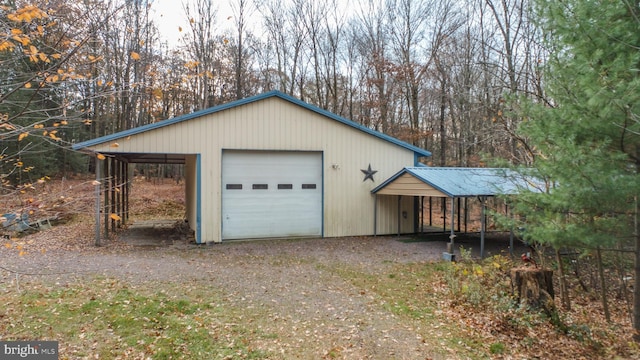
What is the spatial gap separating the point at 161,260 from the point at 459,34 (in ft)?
58.5

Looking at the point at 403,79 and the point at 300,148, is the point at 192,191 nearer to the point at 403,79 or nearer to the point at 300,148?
the point at 300,148

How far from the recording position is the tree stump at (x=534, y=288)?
5.27m

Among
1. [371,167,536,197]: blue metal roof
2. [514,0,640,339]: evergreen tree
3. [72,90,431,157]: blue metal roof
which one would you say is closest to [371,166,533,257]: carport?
[371,167,536,197]: blue metal roof

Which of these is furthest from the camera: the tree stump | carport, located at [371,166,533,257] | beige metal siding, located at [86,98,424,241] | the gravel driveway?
beige metal siding, located at [86,98,424,241]

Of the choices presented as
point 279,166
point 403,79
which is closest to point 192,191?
point 279,166

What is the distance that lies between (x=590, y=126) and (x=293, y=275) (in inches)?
210

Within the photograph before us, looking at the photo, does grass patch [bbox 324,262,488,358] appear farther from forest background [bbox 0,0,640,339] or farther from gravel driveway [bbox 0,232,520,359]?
forest background [bbox 0,0,640,339]

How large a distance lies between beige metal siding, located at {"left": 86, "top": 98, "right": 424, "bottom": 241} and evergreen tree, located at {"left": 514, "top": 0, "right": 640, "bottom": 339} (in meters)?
7.43

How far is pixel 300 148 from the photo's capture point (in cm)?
1152

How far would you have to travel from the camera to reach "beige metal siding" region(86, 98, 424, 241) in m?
10.4

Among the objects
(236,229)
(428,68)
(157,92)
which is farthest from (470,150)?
(157,92)

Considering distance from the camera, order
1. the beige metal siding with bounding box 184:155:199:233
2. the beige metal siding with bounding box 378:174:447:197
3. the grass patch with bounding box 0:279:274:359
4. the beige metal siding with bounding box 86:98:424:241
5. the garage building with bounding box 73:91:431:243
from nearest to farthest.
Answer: the grass patch with bounding box 0:279:274:359
the beige metal siding with bounding box 378:174:447:197
the beige metal siding with bounding box 86:98:424:241
the garage building with bounding box 73:91:431:243
the beige metal siding with bounding box 184:155:199:233

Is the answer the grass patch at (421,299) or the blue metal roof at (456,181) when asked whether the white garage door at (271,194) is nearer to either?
the blue metal roof at (456,181)

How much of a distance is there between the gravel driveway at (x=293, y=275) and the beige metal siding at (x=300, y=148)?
816 millimetres
